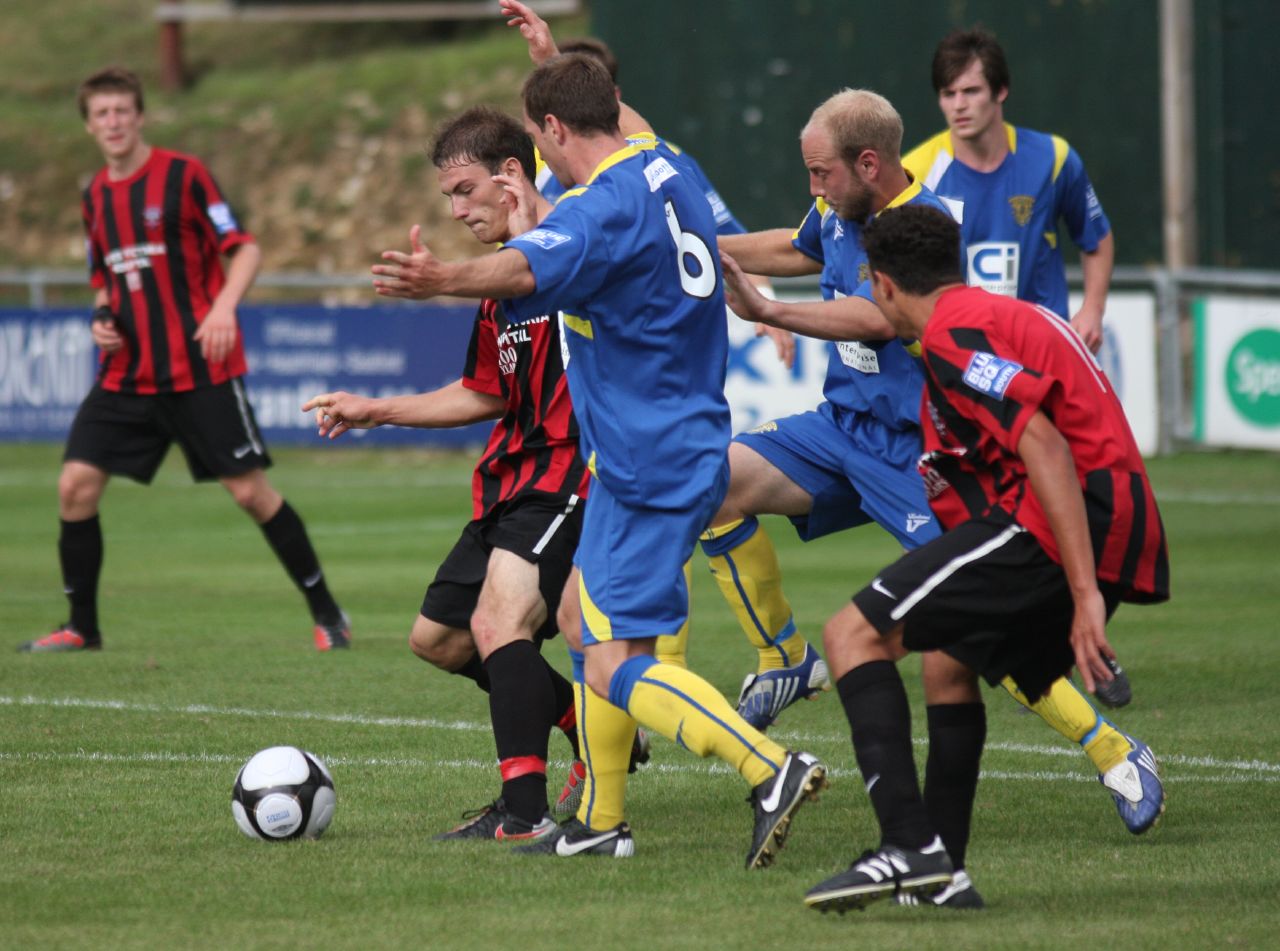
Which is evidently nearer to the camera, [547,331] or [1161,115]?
[547,331]

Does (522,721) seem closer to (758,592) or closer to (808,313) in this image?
(808,313)

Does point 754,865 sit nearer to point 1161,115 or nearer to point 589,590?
point 589,590

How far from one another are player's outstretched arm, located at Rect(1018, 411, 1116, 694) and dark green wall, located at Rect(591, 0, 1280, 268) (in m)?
14.9

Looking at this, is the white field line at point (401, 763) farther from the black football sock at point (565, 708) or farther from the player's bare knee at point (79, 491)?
the player's bare knee at point (79, 491)

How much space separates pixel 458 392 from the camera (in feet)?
19.1

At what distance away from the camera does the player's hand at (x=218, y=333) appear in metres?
8.67

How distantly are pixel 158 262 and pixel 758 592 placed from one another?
12.2 ft

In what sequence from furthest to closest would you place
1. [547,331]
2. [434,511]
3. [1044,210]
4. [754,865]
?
[434,511]
[1044,210]
[547,331]
[754,865]

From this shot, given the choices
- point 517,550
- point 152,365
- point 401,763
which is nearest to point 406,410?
point 517,550

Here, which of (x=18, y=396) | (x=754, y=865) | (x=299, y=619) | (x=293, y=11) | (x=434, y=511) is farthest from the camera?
(x=293, y=11)

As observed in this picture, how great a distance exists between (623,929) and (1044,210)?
433 centimetres

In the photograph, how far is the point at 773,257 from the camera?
686cm

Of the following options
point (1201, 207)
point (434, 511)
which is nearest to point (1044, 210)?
point (434, 511)

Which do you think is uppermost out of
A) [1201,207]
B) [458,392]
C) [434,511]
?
[458,392]
